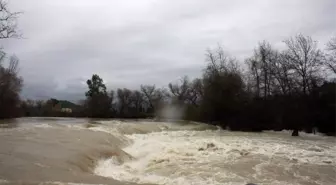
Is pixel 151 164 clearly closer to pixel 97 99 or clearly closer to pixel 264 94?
pixel 264 94

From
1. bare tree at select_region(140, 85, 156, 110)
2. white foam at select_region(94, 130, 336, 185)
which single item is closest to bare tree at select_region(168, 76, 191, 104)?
bare tree at select_region(140, 85, 156, 110)

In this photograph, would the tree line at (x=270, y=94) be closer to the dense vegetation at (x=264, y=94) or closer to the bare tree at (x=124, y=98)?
the dense vegetation at (x=264, y=94)

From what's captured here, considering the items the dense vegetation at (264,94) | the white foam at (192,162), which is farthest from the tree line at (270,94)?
the white foam at (192,162)

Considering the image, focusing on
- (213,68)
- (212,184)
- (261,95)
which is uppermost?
(213,68)

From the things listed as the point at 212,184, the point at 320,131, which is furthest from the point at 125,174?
the point at 320,131

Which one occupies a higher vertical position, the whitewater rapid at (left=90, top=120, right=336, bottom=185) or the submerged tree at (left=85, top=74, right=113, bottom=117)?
the submerged tree at (left=85, top=74, right=113, bottom=117)

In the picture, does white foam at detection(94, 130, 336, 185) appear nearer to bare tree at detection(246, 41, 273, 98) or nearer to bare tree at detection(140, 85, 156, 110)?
bare tree at detection(246, 41, 273, 98)

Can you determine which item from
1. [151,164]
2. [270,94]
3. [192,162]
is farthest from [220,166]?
[270,94]

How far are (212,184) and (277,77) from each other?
3586 cm

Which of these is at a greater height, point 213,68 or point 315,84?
point 213,68

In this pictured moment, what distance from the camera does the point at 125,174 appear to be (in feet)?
41.3

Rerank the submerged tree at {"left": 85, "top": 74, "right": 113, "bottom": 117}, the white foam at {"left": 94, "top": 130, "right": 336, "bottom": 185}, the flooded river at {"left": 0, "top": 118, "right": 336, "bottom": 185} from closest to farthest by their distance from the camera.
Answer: the flooded river at {"left": 0, "top": 118, "right": 336, "bottom": 185}
the white foam at {"left": 94, "top": 130, "right": 336, "bottom": 185}
the submerged tree at {"left": 85, "top": 74, "right": 113, "bottom": 117}

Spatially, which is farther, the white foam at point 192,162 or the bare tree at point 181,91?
the bare tree at point 181,91

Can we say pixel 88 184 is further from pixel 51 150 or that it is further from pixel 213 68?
pixel 213 68
